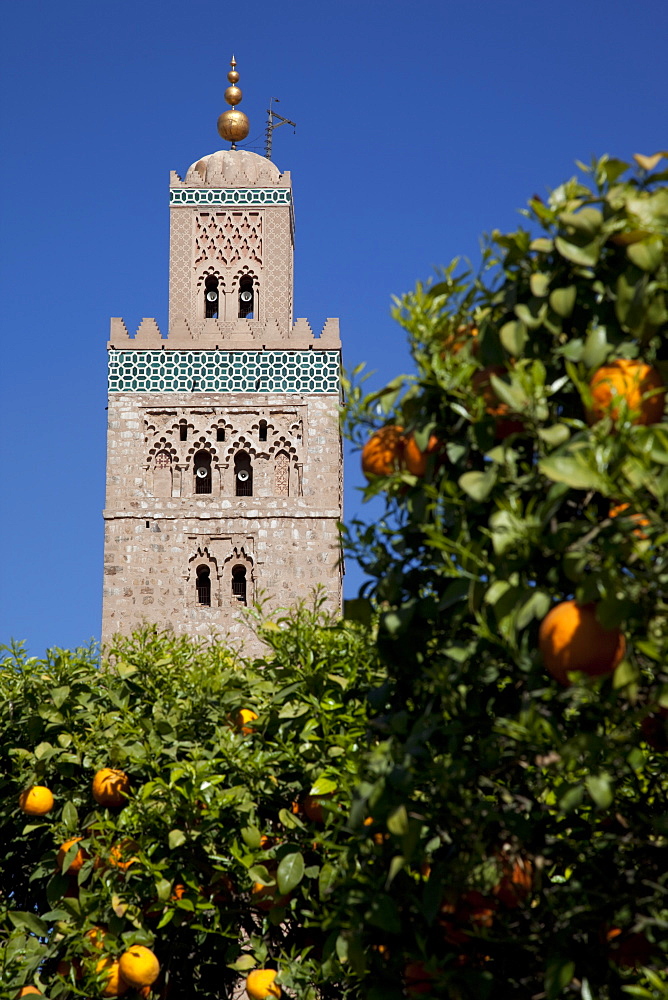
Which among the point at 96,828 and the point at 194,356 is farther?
the point at 194,356

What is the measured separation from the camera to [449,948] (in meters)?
3.94

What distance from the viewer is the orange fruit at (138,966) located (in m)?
5.75

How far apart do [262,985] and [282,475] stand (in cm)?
1925

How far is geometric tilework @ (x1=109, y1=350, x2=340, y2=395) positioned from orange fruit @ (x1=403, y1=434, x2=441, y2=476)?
2116cm

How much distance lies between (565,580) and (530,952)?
1.08 meters

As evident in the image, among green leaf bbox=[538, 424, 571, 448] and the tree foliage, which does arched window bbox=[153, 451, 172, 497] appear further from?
green leaf bbox=[538, 424, 571, 448]

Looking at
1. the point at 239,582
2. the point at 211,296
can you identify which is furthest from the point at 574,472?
the point at 211,296

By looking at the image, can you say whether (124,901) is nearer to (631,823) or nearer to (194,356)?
(631,823)

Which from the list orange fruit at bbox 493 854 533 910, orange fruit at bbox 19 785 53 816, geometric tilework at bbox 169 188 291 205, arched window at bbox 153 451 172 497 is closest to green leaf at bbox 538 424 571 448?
orange fruit at bbox 493 854 533 910

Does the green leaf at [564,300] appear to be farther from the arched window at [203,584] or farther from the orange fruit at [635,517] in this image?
the arched window at [203,584]

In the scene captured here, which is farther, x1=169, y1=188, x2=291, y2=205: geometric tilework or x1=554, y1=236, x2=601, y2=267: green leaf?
x1=169, y1=188, x2=291, y2=205: geometric tilework

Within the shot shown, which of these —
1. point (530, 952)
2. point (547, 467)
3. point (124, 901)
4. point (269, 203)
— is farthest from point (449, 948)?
point (269, 203)

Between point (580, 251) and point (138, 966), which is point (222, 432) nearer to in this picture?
point (138, 966)

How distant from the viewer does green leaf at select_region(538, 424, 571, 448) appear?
3477 millimetres
